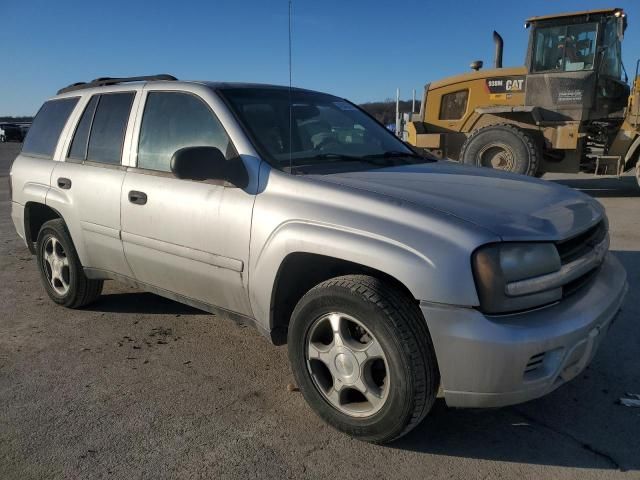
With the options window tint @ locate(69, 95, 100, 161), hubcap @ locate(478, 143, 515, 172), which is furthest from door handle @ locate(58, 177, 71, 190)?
hubcap @ locate(478, 143, 515, 172)

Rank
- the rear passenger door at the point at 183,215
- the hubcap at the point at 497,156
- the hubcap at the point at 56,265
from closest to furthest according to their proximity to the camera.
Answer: the rear passenger door at the point at 183,215
the hubcap at the point at 56,265
the hubcap at the point at 497,156

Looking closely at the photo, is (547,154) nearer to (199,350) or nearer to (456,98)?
(456,98)

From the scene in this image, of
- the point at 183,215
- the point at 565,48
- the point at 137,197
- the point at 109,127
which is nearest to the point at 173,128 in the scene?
the point at 137,197

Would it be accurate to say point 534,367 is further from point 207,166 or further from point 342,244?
point 207,166

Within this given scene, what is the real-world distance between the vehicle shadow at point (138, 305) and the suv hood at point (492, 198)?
222 centimetres

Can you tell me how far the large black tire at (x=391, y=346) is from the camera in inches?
91.5

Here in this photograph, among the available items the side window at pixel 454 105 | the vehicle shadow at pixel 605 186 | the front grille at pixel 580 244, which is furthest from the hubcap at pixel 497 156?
the front grille at pixel 580 244

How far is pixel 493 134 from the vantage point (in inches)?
433

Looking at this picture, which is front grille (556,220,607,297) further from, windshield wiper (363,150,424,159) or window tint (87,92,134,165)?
window tint (87,92,134,165)

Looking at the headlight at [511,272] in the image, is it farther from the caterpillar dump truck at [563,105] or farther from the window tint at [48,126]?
the caterpillar dump truck at [563,105]

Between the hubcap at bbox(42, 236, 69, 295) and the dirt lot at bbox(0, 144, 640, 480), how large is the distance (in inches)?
20.7

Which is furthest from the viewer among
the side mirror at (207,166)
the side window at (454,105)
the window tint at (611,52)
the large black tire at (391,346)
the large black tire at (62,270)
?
the side window at (454,105)

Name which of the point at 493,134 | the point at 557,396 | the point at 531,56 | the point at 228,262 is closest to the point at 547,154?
the point at 493,134

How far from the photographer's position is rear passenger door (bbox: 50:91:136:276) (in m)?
3.75
